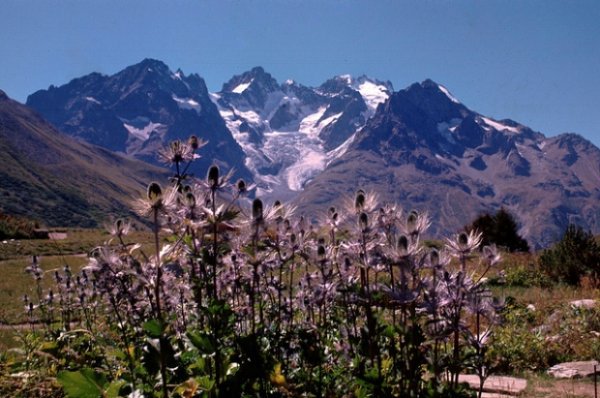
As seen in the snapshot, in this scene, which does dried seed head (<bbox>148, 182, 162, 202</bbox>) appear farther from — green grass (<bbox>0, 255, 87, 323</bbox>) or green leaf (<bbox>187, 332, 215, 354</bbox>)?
green grass (<bbox>0, 255, 87, 323</bbox>)

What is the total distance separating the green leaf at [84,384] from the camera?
3045 mm

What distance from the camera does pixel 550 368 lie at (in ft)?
23.7

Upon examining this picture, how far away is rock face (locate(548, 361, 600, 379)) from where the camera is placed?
6754mm

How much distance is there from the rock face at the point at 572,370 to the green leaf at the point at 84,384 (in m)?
5.76

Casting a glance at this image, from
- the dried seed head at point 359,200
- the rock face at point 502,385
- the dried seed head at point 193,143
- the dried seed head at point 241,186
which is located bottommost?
the rock face at point 502,385

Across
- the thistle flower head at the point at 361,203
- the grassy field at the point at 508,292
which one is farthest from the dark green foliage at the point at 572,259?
the thistle flower head at the point at 361,203

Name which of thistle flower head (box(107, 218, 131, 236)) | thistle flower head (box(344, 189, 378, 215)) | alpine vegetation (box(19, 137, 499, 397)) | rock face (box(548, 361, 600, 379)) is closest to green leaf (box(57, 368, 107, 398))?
alpine vegetation (box(19, 137, 499, 397))

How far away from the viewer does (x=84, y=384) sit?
3055 millimetres

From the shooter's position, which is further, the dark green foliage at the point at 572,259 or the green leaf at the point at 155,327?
the dark green foliage at the point at 572,259

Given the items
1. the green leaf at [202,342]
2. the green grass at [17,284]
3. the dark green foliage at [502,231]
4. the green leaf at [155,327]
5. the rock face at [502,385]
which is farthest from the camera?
the dark green foliage at [502,231]

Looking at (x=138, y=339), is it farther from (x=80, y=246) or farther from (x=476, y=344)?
(x=80, y=246)

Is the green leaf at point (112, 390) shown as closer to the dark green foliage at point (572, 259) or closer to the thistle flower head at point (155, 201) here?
the thistle flower head at point (155, 201)

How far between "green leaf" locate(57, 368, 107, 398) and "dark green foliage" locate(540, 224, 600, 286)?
49.7 ft

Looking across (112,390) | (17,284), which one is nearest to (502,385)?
(112,390)
